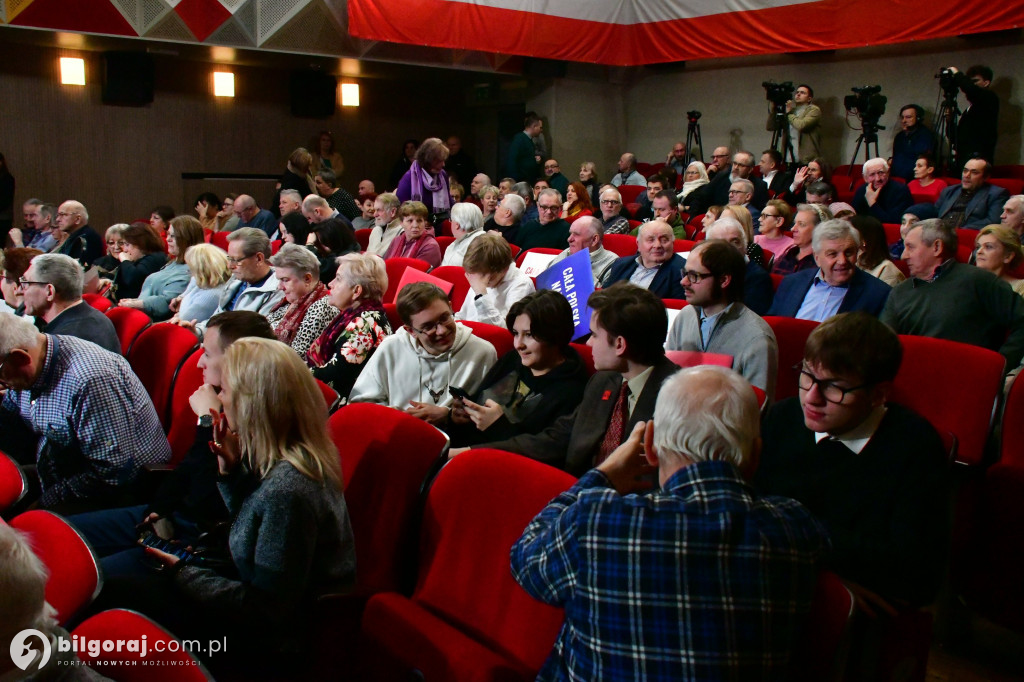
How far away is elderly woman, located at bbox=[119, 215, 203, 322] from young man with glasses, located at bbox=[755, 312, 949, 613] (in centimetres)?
397

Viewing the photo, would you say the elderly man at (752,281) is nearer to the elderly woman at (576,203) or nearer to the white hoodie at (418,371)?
the white hoodie at (418,371)

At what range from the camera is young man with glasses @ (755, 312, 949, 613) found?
1.67 meters

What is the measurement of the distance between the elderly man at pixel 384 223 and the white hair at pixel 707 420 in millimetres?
5387

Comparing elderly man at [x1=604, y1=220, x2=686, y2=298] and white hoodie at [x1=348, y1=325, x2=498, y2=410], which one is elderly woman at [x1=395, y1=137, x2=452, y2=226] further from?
white hoodie at [x1=348, y1=325, x2=498, y2=410]

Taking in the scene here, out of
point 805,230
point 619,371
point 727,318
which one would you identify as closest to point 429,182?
point 805,230

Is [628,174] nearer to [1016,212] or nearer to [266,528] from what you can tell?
[1016,212]

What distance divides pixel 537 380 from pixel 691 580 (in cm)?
143

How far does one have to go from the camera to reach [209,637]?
1835mm

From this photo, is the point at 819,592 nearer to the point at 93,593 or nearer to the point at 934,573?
the point at 934,573

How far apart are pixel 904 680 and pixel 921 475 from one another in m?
0.41

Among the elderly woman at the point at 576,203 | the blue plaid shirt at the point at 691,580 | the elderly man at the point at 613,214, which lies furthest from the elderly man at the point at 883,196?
the blue plaid shirt at the point at 691,580

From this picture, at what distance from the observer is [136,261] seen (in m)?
5.45

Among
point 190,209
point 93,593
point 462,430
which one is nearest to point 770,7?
point 190,209

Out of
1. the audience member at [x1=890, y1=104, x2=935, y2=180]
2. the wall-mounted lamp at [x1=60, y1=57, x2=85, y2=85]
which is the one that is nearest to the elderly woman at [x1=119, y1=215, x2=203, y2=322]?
the wall-mounted lamp at [x1=60, y1=57, x2=85, y2=85]
